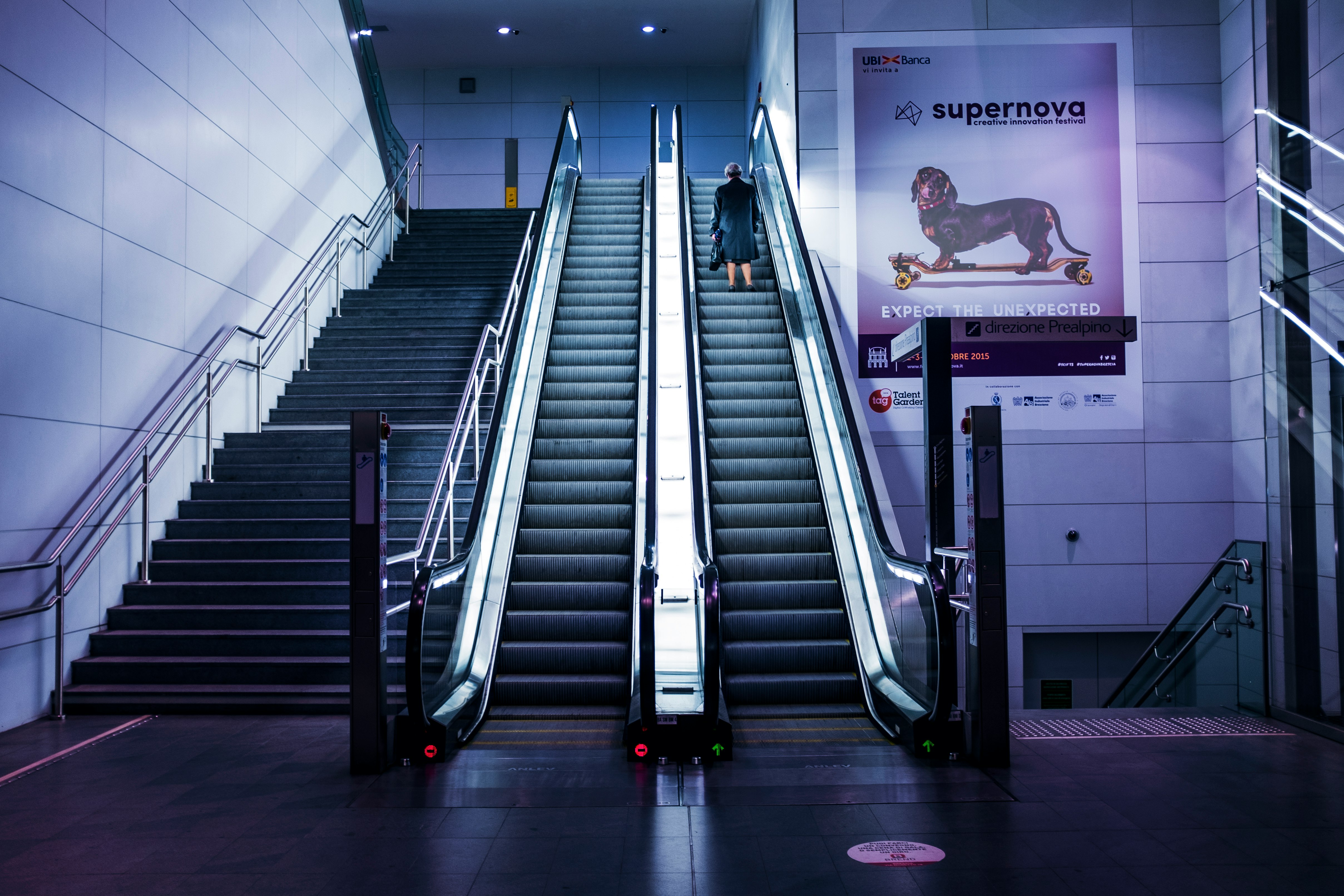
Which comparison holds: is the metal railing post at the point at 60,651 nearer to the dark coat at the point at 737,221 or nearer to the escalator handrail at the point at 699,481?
the escalator handrail at the point at 699,481

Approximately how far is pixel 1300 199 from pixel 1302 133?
0.53 m

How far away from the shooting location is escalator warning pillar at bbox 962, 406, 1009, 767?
14.9 feet

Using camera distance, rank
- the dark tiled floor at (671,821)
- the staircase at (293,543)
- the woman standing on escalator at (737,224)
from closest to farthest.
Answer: the dark tiled floor at (671,821), the staircase at (293,543), the woman standing on escalator at (737,224)

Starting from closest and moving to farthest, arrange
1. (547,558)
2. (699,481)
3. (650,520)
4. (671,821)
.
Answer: (671,821) → (650,520) → (699,481) → (547,558)

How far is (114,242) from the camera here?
648cm

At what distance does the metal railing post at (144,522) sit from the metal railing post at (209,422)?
0.79m

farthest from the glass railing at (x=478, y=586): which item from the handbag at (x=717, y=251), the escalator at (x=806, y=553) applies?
the handbag at (x=717, y=251)

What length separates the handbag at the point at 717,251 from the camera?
984 cm

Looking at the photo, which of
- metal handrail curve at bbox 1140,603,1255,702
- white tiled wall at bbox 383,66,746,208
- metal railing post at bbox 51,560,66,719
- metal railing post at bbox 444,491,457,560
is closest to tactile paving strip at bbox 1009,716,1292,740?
metal handrail curve at bbox 1140,603,1255,702

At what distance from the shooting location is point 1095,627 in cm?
900

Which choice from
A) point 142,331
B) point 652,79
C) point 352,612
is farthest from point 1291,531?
point 652,79

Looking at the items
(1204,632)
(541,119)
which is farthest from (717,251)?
(541,119)

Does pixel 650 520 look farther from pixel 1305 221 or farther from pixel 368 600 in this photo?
pixel 1305 221

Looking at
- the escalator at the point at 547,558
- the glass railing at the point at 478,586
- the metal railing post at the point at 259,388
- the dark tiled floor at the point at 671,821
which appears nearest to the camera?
the dark tiled floor at the point at 671,821
